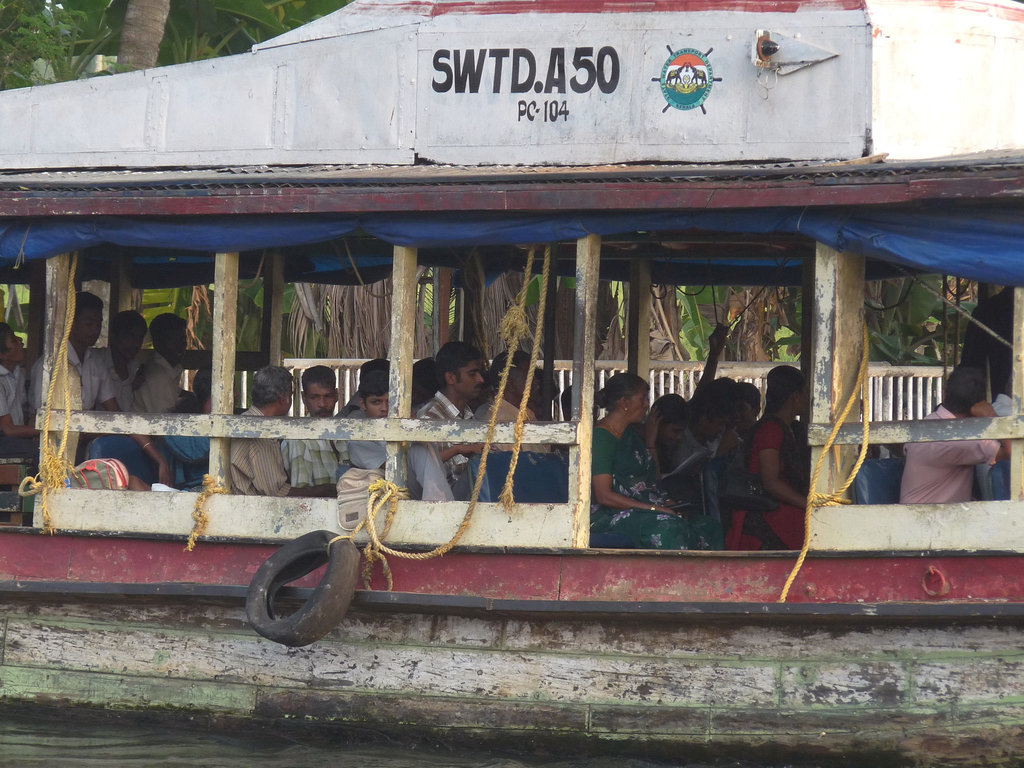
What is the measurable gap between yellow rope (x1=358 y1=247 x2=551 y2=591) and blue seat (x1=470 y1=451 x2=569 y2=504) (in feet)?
0.57

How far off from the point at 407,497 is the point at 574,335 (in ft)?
3.23

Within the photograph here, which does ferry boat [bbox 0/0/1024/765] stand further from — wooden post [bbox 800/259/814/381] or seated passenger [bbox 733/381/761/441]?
wooden post [bbox 800/259/814/381]

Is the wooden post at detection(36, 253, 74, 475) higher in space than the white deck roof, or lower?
lower

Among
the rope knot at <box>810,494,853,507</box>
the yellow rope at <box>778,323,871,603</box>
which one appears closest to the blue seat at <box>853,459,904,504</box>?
the yellow rope at <box>778,323,871,603</box>

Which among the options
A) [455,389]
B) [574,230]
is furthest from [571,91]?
[455,389]

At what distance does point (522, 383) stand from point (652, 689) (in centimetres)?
199

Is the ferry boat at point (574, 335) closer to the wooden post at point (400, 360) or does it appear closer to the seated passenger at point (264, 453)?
the wooden post at point (400, 360)

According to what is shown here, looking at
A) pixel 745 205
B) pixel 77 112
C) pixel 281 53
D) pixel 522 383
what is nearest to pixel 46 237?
pixel 77 112

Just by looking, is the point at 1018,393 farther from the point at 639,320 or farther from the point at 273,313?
the point at 273,313

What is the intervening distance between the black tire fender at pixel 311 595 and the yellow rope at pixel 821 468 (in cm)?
170

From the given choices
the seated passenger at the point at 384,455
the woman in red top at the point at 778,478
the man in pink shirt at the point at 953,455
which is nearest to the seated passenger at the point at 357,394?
the seated passenger at the point at 384,455

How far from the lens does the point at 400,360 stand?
5449 millimetres

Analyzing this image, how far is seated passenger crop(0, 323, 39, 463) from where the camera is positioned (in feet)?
21.9

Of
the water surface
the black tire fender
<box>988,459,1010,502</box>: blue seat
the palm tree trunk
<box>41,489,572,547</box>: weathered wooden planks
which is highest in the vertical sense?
the palm tree trunk
